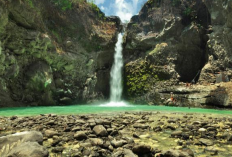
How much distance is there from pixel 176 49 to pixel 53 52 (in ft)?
70.5

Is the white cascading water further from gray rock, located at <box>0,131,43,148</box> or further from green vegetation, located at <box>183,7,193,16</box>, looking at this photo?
gray rock, located at <box>0,131,43,148</box>

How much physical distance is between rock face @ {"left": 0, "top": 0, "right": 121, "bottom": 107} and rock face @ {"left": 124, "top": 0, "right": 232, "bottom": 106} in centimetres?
544

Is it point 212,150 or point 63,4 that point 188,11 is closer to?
point 63,4

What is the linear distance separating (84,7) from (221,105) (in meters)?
28.3

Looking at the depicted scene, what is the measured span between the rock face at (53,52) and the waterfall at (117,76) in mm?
1014

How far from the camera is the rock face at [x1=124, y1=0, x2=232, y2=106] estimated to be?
85.4 ft

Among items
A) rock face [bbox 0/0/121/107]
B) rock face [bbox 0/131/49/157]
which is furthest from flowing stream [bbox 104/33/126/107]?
rock face [bbox 0/131/49/157]

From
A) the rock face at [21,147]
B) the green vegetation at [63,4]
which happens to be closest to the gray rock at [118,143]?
the rock face at [21,147]

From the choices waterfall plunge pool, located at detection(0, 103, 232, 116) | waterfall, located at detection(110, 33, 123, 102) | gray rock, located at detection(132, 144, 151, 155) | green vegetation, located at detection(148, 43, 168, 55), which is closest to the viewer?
gray rock, located at detection(132, 144, 151, 155)

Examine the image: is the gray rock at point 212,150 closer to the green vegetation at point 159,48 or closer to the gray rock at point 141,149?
the gray rock at point 141,149

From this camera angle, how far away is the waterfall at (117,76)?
2957cm

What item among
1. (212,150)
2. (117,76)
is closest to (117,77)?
(117,76)

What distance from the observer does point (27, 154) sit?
257 centimetres

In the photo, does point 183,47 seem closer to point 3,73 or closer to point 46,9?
point 46,9
